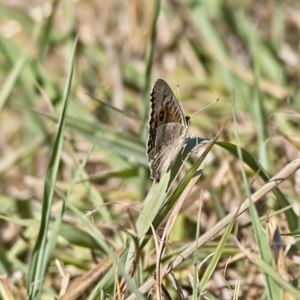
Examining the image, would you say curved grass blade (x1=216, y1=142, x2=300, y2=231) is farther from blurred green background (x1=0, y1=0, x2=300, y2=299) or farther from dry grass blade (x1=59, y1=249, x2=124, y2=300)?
dry grass blade (x1=59, y1=249, x2=124, y2=300)

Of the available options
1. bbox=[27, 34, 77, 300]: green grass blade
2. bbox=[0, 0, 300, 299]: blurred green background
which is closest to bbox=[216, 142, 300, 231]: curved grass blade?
bbox=[0, 0, 300, 299]: blurred green background

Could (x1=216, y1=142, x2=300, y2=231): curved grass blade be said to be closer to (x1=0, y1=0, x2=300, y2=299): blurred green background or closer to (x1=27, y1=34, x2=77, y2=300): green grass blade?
(x1=0, y1=0, x2=300, y2=299): blurred green background

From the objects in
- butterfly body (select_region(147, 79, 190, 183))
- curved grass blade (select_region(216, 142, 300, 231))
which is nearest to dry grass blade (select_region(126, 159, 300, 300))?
curved grass blade (select_region(216, 142, 300, 231))

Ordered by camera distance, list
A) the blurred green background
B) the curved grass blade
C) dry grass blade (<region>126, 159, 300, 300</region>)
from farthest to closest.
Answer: the blurred green background < the curved grass blade < dry grass blade (<region>126, 159, 300, 300</region>)

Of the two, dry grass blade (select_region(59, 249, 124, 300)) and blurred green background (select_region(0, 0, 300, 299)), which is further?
blurred green background (select_region(0, 0, 300, 299))

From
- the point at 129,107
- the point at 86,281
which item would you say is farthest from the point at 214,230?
the point at 129,107

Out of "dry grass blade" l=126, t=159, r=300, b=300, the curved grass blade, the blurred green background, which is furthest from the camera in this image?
the blurred green background

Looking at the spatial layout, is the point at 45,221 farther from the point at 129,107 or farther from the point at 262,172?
the point at 129,107

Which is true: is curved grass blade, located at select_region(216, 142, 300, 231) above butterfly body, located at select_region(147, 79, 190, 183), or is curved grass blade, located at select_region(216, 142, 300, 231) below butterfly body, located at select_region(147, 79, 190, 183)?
below

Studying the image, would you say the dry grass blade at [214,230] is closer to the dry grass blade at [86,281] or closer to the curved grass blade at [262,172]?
the curved grass blade at [262,172]

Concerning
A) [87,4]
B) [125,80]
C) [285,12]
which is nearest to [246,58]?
[285,12]

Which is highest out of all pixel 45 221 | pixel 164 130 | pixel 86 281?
pixel 164 130

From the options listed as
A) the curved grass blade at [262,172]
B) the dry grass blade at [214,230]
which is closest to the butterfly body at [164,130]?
the curved grass blade at [262,172]
